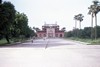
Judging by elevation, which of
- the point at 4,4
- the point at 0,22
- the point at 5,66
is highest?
the point at 4,4

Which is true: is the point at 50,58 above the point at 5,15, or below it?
below

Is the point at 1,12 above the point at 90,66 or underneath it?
above

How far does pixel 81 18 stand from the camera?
115250 millimetres

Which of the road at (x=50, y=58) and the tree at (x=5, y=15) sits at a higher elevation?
the tree at (x=5, y=15)

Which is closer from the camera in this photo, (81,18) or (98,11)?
(98,11)

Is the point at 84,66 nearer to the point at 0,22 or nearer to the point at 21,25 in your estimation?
the point at 0,22

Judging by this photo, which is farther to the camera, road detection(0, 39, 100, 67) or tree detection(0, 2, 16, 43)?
tree detection(0, 2, 16, 43)

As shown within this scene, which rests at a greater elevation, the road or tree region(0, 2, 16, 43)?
tree region(0, 2, 16, 43)

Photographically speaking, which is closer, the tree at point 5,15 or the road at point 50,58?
the road at point 50,58

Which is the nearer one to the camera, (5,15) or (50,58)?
(50,58)

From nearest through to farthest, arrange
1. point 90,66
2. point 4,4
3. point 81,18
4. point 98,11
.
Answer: point 90,66 → point 4,4 → point 98,11 → point 81,18

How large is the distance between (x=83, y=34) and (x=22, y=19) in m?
48.2

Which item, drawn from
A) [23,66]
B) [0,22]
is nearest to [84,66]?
[23,66]

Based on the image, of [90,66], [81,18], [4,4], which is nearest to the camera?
[90,66]
